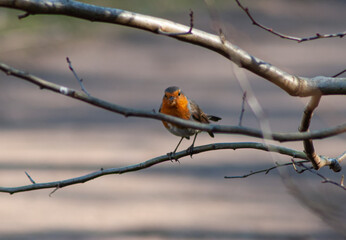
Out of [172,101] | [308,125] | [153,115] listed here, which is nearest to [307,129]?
[308,125]

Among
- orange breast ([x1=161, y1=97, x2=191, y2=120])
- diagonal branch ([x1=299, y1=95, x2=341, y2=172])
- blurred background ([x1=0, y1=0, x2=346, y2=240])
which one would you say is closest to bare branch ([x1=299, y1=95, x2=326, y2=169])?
diagonal branch ([x1=299, y1=95, x2=341, y2=172])

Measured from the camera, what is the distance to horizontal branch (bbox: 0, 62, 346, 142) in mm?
1532

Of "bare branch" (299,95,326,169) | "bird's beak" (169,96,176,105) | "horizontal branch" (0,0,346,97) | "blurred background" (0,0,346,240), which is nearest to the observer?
"horizontal branch" (0,0,346,97)

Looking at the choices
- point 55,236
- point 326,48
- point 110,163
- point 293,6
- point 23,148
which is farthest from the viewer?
point 293,6

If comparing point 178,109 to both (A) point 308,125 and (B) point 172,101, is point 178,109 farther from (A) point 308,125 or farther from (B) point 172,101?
(A) point 308,125

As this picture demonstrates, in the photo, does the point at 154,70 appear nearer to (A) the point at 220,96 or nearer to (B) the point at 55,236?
(A) the point at 220,96

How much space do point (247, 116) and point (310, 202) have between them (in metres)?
6.54

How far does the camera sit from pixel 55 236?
5441 millimetres

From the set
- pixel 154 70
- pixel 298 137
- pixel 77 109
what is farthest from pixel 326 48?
pixel 298 137

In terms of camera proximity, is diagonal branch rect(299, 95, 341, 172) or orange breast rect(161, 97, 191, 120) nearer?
diagonal branch rect(299, 95, 341, 172)

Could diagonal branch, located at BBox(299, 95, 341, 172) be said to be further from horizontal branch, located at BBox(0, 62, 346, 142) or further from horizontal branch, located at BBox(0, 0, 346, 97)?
horizontal branch, located at BBox(0, 62, 346, 142)

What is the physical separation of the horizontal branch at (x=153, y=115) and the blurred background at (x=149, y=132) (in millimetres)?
195

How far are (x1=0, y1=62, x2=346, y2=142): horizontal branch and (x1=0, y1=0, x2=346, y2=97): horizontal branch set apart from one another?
1.01 feet

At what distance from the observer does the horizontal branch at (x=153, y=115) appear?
1.53 m
